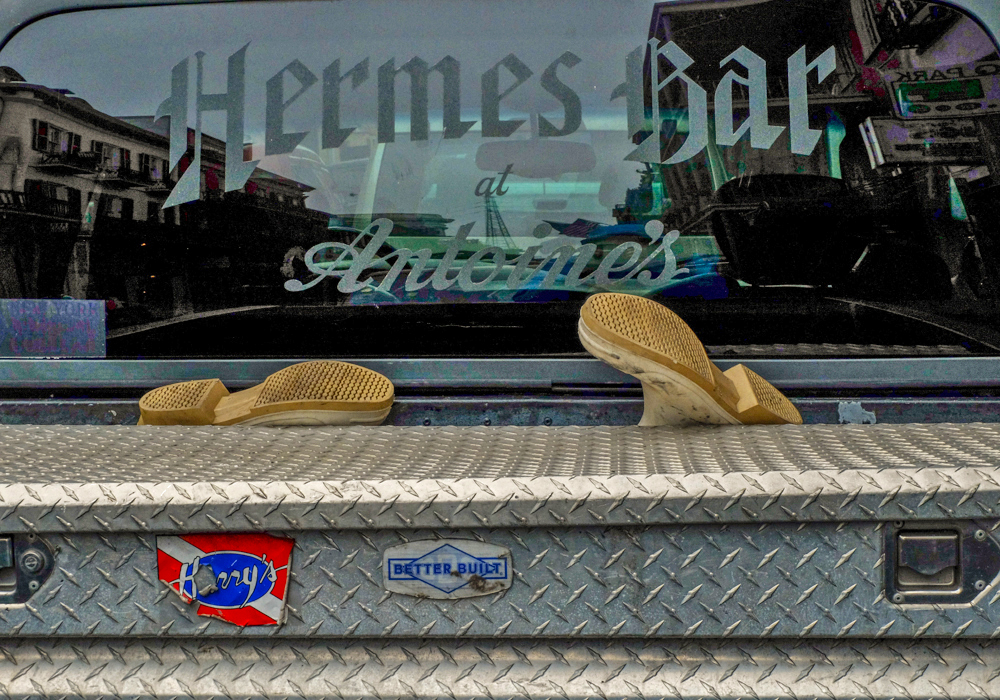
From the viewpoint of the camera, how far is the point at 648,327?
1.64m

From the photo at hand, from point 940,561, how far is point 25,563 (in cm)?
135

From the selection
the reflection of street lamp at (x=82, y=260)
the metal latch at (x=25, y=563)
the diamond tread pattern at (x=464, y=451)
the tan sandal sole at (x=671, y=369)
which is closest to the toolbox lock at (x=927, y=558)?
the diamond tread pattern at (x=464, y=451)

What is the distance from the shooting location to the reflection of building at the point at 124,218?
1.84 m

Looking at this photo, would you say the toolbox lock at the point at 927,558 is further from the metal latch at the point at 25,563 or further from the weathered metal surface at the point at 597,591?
the metal latch at the point at 25,563

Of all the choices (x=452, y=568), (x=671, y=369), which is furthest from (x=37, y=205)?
(x=671, y=369)

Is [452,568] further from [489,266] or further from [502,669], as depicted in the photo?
[489,266]

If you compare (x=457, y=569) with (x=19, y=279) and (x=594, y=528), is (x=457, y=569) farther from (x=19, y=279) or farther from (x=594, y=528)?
(x=19, y=279)

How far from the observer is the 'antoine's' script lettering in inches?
69.6

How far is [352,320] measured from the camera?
1.88 metres

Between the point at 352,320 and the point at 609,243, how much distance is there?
1.93 feet

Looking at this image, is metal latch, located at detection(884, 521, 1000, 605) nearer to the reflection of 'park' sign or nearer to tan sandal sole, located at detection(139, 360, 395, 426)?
the reflection of 'park' sign

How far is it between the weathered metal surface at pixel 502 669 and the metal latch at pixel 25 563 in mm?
92

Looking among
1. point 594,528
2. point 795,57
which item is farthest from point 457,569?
point 795,57

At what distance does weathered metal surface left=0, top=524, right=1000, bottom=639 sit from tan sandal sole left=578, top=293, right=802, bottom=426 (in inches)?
18.4
